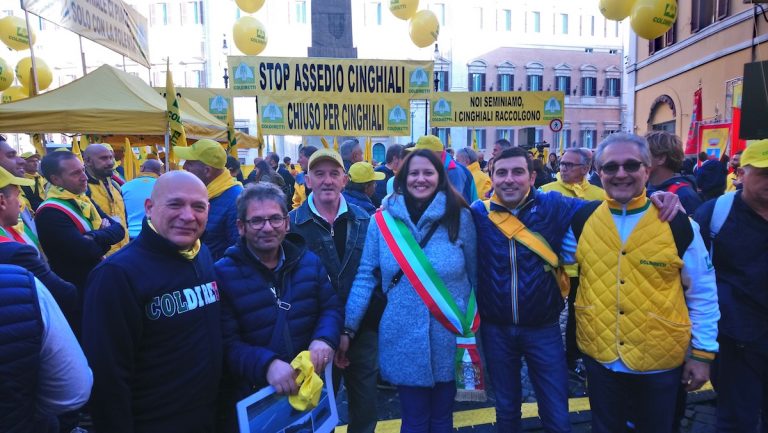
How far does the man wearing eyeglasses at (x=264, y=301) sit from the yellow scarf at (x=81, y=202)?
206 cm

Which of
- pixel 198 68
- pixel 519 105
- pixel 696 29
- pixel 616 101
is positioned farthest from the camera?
pixel 616 101

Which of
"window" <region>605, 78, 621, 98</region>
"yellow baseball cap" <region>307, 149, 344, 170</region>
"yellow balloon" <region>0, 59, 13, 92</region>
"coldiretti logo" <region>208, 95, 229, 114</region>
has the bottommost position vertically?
"yellow baseball cap" <region>307, 149, 344, 170</region>

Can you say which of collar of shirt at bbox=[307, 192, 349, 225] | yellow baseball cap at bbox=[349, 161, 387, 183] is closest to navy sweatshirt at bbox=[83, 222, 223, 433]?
collar of shirt at bbox=[307, 192, 349, 225]

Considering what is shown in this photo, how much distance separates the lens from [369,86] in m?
6.96

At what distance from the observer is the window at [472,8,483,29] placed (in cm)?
4000

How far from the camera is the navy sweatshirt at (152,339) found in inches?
68.3

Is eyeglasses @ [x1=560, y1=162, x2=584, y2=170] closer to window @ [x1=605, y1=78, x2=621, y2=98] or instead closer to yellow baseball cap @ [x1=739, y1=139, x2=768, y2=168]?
yellow baseball cap @ [x1=739, y1=139, x2=768, y2=168]

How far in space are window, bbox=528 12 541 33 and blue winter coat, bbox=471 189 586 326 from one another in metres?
44.6

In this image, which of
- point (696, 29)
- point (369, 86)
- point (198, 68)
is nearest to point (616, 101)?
Result: point (696, 29)

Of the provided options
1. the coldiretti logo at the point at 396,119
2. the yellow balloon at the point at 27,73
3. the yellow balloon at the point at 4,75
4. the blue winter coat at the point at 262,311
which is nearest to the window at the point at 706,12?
the coldiretti logo at the point at 396,119

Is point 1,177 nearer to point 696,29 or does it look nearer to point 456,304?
point 456,304

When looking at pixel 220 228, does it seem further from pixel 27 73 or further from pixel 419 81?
pixel 27 73

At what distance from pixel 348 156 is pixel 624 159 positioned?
14.8 feet

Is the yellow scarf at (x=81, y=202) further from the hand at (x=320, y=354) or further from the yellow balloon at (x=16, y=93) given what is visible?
the yellow balloon at (x=16, y=93)
